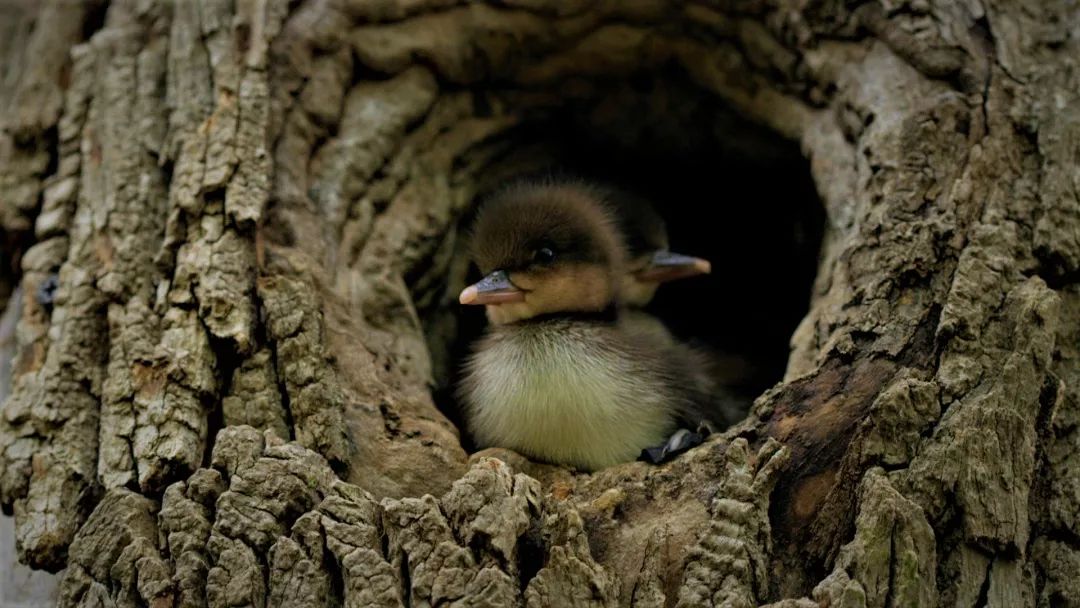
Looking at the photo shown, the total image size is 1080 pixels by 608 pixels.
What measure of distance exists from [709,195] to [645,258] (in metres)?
0.79

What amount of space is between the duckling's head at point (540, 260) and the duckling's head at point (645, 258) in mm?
865

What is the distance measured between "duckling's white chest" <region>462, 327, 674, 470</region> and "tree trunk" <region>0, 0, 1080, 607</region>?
20cm

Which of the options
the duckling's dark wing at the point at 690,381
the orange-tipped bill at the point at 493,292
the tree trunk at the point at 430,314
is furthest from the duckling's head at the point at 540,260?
the tree trunk at the point at 430,314

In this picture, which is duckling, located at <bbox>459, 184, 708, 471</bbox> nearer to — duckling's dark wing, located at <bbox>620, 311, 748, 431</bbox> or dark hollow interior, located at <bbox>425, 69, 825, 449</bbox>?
duckling's dark wing, located at <bbox>620, 311, 748, 431</bbox>

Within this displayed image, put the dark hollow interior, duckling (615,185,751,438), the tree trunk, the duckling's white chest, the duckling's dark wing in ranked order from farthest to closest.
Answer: the dark hollow interior → duckling (615,185,751,438) → the duckling's dark wing → the duckling's white chest → the tree trunk

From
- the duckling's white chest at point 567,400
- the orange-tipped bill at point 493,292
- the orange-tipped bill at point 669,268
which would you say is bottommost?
the duckling's white chest at point 567,400

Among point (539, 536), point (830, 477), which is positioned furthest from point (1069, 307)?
point (539, 536)

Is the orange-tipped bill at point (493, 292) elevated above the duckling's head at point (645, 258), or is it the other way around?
the duckling's head at point (645, 258)

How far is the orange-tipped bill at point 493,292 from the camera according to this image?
374cm

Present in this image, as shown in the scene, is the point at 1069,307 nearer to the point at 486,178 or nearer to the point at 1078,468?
the point at 1078,468

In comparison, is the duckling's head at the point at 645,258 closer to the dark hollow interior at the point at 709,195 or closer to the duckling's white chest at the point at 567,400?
the dark hollow interior at the point at 709,195

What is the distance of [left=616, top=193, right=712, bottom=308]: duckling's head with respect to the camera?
4973mm

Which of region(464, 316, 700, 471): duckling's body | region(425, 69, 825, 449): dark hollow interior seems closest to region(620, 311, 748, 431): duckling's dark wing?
region(464, 316, 700, 471): duckling's body

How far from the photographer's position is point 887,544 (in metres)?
2.50
